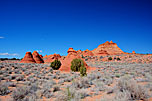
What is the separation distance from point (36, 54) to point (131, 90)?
34413 mm

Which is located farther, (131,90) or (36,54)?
(36,54)

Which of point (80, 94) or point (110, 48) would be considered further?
point (110, 48)

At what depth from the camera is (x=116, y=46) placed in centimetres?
10188

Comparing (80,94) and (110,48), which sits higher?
(110,48)

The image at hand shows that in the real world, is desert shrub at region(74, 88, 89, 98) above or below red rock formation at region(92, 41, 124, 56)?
below

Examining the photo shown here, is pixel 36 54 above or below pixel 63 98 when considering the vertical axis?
above

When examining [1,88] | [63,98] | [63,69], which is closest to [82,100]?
[63,98]

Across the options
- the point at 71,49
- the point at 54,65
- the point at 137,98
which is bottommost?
the point at 137,98

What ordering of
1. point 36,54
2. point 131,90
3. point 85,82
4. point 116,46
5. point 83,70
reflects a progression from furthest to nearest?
point 116,46, point 36,54, point 83,70, point 85,82, point 131,90

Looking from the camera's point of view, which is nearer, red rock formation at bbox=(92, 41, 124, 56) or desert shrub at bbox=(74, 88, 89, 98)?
desert shrub at bbox=(74, 88, 89, 98)

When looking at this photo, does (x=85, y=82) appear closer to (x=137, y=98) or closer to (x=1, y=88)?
(x=137, y=98)

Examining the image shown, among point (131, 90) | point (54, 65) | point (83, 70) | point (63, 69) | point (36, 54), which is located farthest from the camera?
point (36, 54)

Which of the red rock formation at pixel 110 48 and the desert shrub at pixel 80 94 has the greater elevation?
the red rock formation at pixel 110 48

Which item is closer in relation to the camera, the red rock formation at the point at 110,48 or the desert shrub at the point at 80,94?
the desert shrub at the point at 80,94
